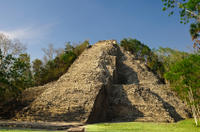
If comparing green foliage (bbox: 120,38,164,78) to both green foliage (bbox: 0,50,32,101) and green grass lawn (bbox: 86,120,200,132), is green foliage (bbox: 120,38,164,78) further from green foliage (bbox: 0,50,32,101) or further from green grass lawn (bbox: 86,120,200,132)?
green foliage (bbox: 0,50,32,101)

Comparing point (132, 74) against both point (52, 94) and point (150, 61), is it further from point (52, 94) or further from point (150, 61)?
point (52, 94)

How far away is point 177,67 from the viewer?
10938 mm

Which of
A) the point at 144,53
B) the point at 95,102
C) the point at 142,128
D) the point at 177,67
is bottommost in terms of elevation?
the point at 142,128

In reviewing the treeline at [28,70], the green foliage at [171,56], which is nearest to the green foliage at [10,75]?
the treeline at [28,70]

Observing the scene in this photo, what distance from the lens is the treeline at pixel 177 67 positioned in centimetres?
1067

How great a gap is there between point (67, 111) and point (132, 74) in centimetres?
1652

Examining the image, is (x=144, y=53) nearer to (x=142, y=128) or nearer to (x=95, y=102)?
(x=95, y=102)

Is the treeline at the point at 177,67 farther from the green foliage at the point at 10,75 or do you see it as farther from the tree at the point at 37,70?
the tree at the point at 37,70

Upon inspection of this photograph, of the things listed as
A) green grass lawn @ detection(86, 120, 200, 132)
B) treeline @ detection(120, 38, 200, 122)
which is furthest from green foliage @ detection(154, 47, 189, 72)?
green grass lawn @ detection(86, 120, 200, 132)

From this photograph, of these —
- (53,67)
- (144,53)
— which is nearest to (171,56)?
(144,53)

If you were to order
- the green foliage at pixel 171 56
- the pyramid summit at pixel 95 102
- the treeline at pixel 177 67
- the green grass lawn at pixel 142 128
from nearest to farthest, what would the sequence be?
1. the green grass lawn at pixel 142 128
2. the treeline at pixel 177 67
3. the pyramid summit at pixel 95 102
4. the green foliage at pixel 171 56

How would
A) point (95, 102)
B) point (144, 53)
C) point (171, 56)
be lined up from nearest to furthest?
point (95, 102) < point (171, 56) < point (144, 53)

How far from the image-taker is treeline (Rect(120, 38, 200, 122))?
35.0ft

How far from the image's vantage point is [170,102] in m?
21.5
